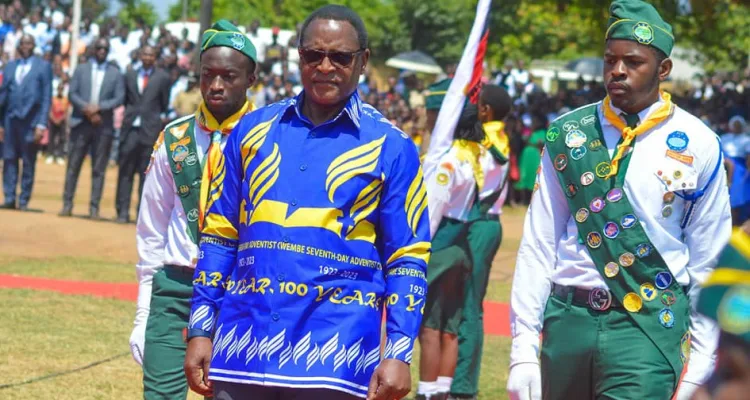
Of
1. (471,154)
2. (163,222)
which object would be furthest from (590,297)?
(471,154)

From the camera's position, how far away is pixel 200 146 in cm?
601

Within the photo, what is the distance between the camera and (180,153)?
6.00 metres

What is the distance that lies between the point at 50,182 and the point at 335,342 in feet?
67.8

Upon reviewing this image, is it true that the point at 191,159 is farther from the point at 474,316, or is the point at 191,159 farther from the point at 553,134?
the point at 474,316

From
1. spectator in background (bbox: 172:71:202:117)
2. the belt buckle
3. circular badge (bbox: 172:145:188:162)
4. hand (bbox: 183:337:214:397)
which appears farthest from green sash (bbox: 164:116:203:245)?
spectator in background (bbox: 172:71:202:117)

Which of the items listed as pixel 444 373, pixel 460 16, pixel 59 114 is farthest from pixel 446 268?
pixel 460 16

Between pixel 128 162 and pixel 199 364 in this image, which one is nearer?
pixel 199 364

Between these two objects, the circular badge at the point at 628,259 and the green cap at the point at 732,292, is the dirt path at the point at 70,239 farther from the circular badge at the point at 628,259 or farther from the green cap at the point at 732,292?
the green cap at the point at 732,292

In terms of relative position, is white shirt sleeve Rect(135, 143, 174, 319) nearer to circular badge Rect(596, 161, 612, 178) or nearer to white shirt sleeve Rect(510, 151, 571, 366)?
white shirt sleeve Rect(510, 151, 571, 366)

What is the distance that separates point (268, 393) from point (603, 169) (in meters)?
1.61

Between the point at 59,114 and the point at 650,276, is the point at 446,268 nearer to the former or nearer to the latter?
the point at 650,276

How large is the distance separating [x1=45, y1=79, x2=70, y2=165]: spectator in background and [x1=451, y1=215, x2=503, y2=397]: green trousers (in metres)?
18.9

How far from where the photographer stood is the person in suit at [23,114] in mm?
18250

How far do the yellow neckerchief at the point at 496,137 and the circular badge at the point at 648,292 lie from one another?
12.8ft
